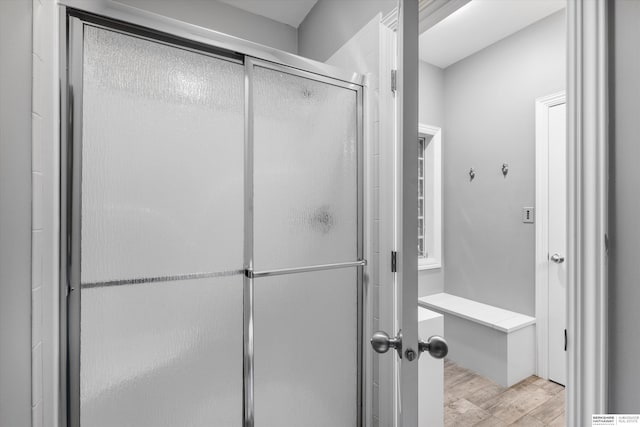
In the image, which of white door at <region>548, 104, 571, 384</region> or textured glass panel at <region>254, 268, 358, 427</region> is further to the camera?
white door at <region>548, 104, 571, 384</region>

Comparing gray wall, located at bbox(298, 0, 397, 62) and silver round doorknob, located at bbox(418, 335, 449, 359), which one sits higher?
gray wall, located at bbox(298, 0, 397, 62)

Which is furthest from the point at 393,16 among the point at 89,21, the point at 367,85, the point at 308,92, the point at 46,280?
the point at 46,280

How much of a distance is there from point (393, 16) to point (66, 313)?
1.75m

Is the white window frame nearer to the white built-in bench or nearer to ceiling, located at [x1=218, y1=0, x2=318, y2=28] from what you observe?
the white built-in bench

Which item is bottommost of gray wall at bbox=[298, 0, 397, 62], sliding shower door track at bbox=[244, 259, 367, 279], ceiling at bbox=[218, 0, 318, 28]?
sliding shower door track at bbox=[244, 259, 367, 279]

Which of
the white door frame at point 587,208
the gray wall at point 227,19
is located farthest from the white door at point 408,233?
the gray wall at point 227,19

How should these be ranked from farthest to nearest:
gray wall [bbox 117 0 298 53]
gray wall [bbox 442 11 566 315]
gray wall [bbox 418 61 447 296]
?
1. gray wall [bbox 418 61 447 296]
2. gray wall [bbox 442 11 566 315]
3. gray wall [bbox 117 0 298 53]

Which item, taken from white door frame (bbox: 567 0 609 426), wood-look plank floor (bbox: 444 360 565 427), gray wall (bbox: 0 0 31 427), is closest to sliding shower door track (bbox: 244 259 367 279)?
gray wall (bbox: 0 0 31 427)

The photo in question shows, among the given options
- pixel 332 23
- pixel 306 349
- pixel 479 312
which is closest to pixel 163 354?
pixel 306 349

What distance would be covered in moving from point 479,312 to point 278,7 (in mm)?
2766

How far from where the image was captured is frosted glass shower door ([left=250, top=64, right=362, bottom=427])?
55.6 inches

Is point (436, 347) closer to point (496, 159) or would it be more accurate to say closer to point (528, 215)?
point (528, 215)

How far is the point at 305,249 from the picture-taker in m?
1.52

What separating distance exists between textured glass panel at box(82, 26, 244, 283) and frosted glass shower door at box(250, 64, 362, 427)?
0.13m
